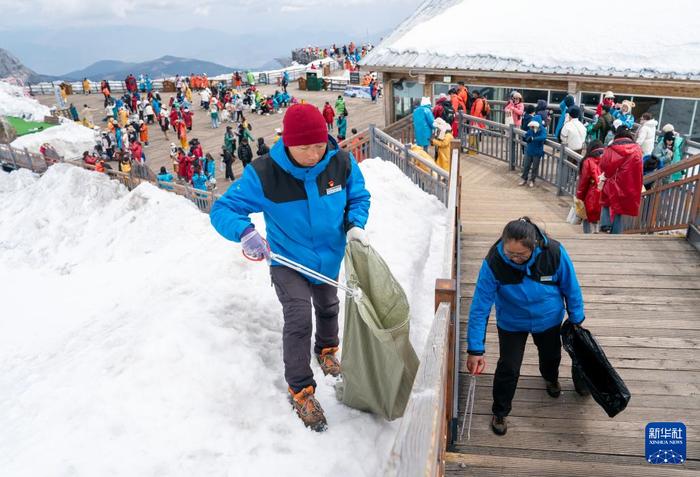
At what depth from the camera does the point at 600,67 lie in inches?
542

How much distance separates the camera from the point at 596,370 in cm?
354

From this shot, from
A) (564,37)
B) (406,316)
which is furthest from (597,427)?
(564,37)

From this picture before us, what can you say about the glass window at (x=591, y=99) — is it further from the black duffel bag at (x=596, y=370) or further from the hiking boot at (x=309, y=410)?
the hiking boot at (x=309, y=410)

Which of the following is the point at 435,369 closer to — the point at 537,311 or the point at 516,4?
the point at 537,311

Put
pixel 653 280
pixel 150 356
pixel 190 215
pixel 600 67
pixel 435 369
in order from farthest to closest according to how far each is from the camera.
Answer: pixel 190 215 → pixel 600 67 → pixel 653 280 → pixel 150 356 → pixel 435 369

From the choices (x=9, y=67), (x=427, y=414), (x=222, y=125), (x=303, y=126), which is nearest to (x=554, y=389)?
(x=427, y=414)

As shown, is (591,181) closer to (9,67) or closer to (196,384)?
(196,384)

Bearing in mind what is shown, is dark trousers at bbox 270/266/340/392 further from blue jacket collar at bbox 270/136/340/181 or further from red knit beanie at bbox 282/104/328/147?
red knit beanie at bbox 282/104/328/147

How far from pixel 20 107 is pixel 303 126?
37391 mm

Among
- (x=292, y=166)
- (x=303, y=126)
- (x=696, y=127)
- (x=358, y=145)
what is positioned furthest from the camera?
(x=696, y=127)

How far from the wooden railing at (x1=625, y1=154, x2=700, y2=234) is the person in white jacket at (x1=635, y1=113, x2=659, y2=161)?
8.49ft

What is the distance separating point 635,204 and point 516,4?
14942mm

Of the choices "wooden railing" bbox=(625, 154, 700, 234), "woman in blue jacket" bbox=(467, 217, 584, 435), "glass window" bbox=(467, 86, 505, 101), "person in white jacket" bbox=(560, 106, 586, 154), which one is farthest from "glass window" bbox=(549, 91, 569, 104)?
"woman in blue jacket" bbox=(467, 217, 584, 435)

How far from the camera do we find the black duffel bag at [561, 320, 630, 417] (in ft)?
11.3
